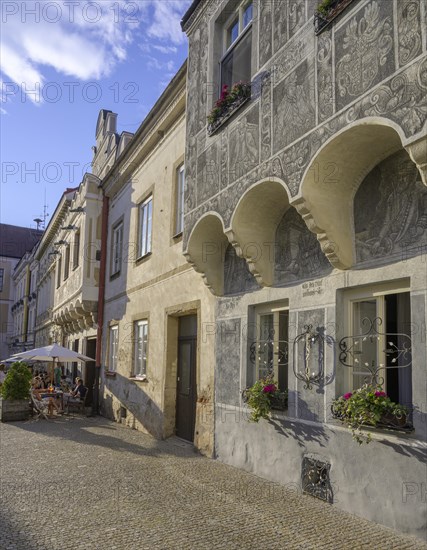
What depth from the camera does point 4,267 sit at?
5388 cm

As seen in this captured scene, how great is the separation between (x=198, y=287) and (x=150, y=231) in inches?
150

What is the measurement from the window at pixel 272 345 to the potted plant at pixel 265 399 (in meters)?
0.24

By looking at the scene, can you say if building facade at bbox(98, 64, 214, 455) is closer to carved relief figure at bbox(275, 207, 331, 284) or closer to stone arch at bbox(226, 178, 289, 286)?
stone arch at bbox(226, 178, 289, 286)

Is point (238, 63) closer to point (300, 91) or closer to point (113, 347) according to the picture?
point (300, 91)

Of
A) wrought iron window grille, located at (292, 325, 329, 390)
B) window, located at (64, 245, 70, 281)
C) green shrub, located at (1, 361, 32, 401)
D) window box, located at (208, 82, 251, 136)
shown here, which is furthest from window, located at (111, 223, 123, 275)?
wrought iron window grille, located at (292, 325, 329, 390)

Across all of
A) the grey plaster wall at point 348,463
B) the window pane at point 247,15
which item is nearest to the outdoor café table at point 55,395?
the grey plaster wall at point 348,463

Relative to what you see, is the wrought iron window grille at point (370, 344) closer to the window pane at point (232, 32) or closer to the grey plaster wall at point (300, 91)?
the grey plaster wall at point (300, 91)

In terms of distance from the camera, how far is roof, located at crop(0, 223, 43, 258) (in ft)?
188

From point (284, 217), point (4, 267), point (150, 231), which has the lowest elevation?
point (284, 217)

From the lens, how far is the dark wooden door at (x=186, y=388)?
10.3m

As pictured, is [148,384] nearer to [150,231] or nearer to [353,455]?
[150,231]

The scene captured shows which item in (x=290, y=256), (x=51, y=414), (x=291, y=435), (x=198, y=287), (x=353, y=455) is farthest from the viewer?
(x=51, y=414)

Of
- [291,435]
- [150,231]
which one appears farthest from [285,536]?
[150,231]

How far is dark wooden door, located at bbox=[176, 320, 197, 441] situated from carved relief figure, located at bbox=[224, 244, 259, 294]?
201 cm
